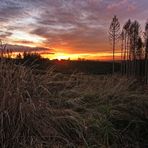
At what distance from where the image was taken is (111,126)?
469 cm

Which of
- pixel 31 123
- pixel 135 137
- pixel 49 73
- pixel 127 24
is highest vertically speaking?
pixel 127 24

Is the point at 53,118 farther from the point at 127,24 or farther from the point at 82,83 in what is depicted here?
the point at 127,24

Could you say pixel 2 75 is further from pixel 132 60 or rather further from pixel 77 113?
pixel 132 60

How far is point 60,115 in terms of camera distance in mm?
4508

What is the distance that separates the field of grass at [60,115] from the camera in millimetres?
3977

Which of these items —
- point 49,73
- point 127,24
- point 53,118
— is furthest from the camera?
point 127,24

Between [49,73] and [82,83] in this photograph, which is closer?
[49,73]

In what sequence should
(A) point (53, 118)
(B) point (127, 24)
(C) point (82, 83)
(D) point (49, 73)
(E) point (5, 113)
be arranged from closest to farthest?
(E) point (5, 113) → (A) point (53, 118) → (D) point (49, 73) → (C) point (82, 83) → (B) point (127, 24)

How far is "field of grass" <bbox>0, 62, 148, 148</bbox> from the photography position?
3977 millimetres

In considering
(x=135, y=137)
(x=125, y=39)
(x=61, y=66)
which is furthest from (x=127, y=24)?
(x=135, y=137)

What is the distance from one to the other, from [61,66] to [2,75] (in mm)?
2251

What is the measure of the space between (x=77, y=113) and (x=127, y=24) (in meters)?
24.8

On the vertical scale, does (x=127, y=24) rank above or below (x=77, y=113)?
above

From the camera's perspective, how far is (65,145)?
400 cm
